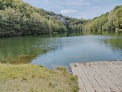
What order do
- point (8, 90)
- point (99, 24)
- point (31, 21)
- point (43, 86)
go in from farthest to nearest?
point (99, 24) → point (31, 21) → point (43, 86) → point (8, 90)

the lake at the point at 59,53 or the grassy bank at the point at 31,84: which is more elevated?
the grassy bank at the point at 31,84

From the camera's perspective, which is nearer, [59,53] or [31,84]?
[31,84]

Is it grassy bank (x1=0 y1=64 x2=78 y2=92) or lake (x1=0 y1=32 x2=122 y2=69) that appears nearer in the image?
grassy bank (x1=0 y1=64 x2=78 y2=92)

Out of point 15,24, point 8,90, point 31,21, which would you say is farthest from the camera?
point 31,21

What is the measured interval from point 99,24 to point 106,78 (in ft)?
454

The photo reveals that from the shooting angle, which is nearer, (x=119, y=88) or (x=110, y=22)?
(x=119, y=88)

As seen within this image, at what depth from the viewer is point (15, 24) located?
6341 cm

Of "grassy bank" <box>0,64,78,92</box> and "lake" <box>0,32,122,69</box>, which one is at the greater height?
"grassy bank" <box>0,64,78,92</box>

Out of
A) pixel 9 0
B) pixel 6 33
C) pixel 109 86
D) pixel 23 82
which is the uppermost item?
pixel 9 0

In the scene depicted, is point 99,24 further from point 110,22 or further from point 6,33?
point 6,33

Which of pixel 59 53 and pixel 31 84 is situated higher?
pixel 31 84

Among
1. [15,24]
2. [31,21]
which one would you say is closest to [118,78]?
[15,24]

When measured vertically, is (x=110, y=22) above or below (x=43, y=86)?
above

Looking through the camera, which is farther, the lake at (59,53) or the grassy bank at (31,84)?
the lake at (59,53)
